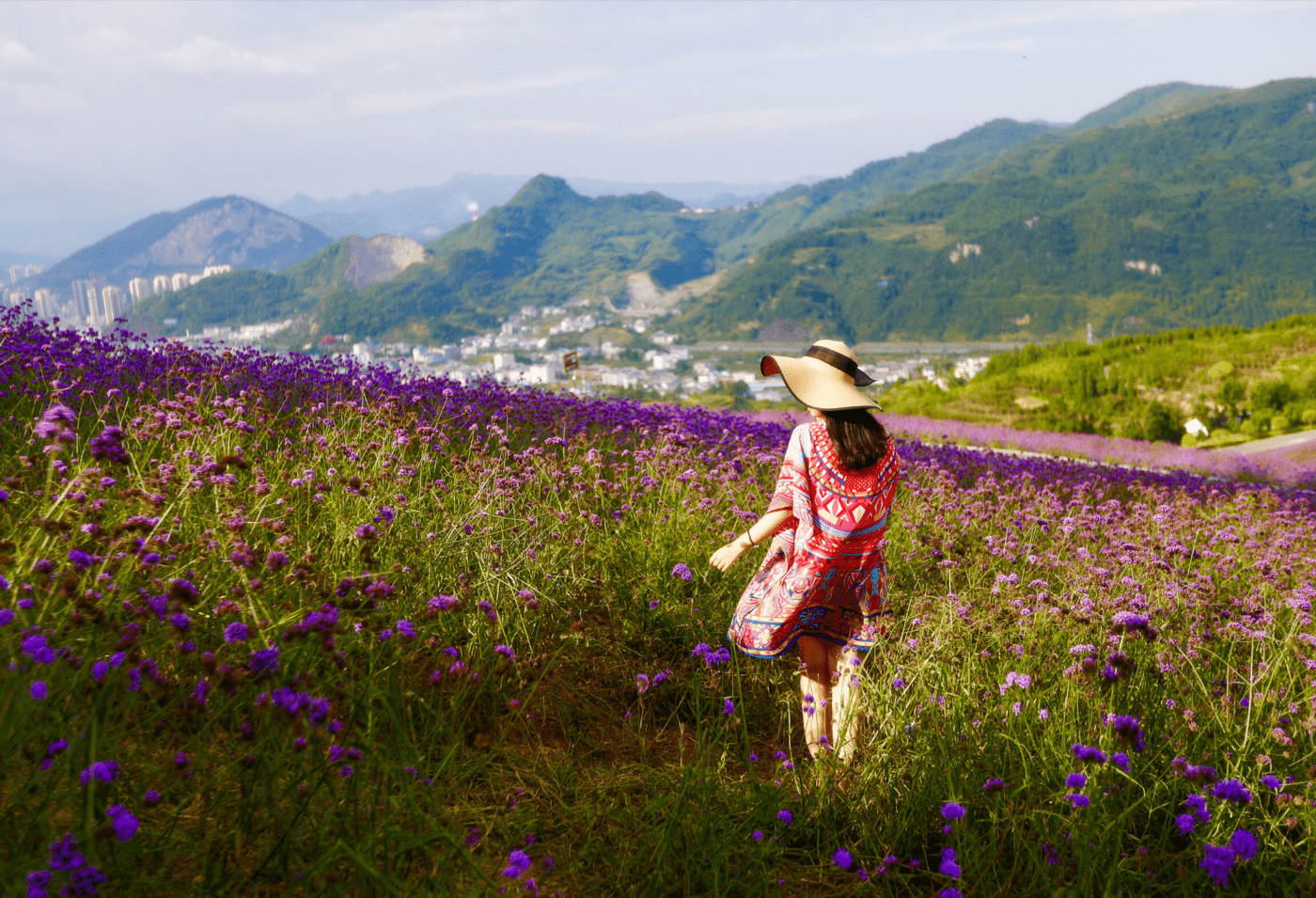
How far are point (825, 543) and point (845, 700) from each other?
0.75 meters

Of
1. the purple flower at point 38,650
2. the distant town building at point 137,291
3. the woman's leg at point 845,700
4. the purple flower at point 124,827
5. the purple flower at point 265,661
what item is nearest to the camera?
the purple flower at point 124,827

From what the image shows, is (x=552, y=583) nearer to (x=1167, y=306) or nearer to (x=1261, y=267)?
(x=1167, y=306)

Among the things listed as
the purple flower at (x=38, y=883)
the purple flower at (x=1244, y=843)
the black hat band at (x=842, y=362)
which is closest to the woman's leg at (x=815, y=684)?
the black hat band at (x=842, y=362)

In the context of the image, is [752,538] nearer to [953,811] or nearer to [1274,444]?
[953,811]

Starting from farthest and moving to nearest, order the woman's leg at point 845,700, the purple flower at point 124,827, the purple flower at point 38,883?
the woman's leg at point 845,700 < the purple flower at point 124,827 < the purple flower at point 38,883

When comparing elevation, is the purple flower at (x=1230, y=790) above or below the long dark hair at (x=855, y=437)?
below

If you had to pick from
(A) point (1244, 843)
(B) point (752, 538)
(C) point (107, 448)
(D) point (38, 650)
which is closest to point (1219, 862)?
(A) point (1244, 843)

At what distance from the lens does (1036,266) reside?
18625 cm

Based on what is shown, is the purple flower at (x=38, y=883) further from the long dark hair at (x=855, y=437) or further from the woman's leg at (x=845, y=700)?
the long dark hair at (x=855, y=437)

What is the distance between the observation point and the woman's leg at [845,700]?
9.84 feet

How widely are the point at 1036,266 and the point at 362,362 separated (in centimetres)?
21226

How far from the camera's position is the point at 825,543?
334 centimetres

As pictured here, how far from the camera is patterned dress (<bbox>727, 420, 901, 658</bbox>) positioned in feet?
11.0

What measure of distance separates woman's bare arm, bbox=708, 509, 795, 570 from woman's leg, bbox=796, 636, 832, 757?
1.81 ft
